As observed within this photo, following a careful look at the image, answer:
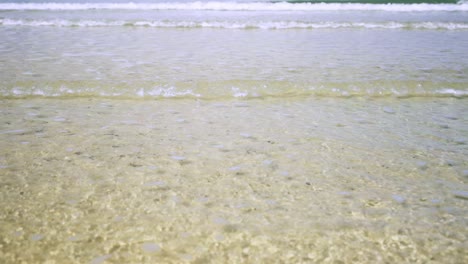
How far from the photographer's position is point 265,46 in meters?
6.46

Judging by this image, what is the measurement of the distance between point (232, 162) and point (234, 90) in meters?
1.68

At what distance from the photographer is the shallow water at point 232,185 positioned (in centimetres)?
130

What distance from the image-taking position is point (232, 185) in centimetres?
176

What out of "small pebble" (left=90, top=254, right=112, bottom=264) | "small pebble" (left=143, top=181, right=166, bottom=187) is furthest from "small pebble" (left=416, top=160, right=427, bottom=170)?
"small pebble" (left=90, top=254, right=112, bottom=264)

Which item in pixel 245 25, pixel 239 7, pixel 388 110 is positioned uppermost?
pixel 239 7

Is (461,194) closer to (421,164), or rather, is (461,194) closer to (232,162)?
(421,164)

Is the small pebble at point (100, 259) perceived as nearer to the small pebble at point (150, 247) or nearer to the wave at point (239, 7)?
the small pebble at point (150, 247)

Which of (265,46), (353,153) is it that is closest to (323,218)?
(353,153)

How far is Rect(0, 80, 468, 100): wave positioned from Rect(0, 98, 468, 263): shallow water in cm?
49

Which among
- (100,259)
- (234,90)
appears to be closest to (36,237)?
(100,259)

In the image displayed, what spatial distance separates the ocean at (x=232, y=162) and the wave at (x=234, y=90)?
24mm

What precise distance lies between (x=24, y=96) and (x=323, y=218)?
3128 millimetres

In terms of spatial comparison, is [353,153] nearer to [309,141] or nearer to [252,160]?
[309,141]

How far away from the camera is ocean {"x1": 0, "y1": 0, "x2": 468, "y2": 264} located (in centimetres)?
132
